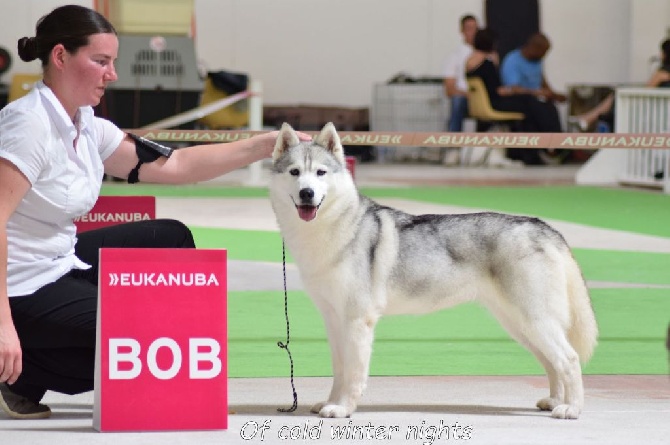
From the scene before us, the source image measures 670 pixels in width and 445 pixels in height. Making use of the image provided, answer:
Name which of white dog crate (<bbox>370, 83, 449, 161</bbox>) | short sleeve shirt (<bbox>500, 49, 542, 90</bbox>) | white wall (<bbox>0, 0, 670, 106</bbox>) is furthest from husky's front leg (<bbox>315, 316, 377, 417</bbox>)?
white wall (<bbox>0, 0, 670, 106</bbox>)

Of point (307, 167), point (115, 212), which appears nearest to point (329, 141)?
point (307, 167)

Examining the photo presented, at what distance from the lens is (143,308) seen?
3660 mm

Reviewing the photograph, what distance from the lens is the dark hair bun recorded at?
3869mm

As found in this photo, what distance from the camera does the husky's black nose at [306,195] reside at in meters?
3.83

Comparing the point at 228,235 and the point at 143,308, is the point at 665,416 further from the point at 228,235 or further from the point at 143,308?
the point at 228,235

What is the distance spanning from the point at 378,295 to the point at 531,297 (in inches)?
19.7

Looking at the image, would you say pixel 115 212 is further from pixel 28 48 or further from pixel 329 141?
pixel 329 141

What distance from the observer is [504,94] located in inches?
631

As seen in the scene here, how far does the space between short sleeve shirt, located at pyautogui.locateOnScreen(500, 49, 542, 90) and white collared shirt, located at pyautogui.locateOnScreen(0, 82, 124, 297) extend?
13.0m

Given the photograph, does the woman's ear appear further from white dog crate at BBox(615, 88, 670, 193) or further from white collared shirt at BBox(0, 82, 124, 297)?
white dog crate at BBox(615, 88, 670, 193)

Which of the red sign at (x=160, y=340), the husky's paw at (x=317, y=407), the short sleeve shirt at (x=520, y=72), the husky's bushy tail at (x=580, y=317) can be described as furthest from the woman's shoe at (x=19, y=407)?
the short sleeve shirt at (x=520, y=72)

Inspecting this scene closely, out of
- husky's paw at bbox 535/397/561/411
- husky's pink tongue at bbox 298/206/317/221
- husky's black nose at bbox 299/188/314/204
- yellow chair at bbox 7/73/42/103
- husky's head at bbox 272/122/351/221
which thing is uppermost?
husky's head at bbox 272/122/351/221

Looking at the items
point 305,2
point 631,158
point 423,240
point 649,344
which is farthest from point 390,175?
point 423,240

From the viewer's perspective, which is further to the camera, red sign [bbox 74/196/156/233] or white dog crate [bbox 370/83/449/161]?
white dog crate [bbox 370/83/449/161]
